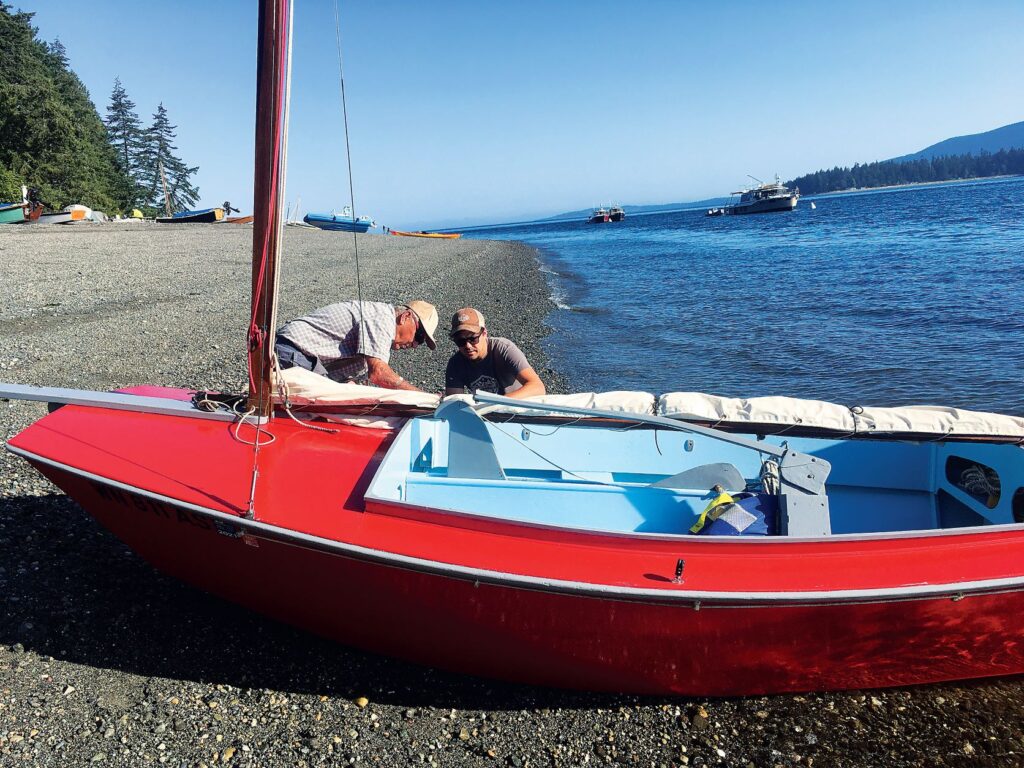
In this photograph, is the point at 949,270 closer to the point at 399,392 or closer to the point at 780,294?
the point at 780,294

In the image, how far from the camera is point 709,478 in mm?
4598

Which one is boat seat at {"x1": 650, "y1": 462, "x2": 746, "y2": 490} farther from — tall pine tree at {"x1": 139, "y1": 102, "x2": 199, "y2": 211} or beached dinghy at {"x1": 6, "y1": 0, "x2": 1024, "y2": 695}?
tall pine tree at {"x1": 139, "y1": 102, "x2": 199, "y2": 211}

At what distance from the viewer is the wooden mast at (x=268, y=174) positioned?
11.8 feet

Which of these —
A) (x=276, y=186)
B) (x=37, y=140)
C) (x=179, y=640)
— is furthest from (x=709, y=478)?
(x=37, y=140)

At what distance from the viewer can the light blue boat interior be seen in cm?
451

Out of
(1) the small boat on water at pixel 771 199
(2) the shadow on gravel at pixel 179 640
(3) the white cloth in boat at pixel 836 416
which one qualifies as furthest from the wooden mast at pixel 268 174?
(1) the small boat on water at pixel 771 199

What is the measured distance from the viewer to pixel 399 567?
354 centimetres

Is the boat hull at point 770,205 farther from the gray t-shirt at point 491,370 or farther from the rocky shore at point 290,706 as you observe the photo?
the rocky shore at point 290,706


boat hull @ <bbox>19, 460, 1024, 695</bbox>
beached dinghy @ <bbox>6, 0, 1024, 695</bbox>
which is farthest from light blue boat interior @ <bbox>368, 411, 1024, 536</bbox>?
boat hull @ <bbox>19, 460, 1024, 695</bbox>

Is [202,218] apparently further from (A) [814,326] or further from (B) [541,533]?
(B) [541,533]

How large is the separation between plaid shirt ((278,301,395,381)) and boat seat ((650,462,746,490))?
2.42m

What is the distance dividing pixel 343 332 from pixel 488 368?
1378 mm

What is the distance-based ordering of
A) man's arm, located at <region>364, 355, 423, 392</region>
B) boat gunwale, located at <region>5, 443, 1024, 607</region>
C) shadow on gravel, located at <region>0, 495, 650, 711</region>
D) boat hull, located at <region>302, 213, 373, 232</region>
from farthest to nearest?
boat hull, located at <region>302, 213, 373, 232</region>
man's arm, located at <region>364, 355, 423, 392</region>
shadow on gravel, located at <region>0, 495, 650, 711</region>
boat gunwale, located at <region>5, 443, 1024, 607</region>

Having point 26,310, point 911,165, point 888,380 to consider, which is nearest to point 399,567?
point 888,380
